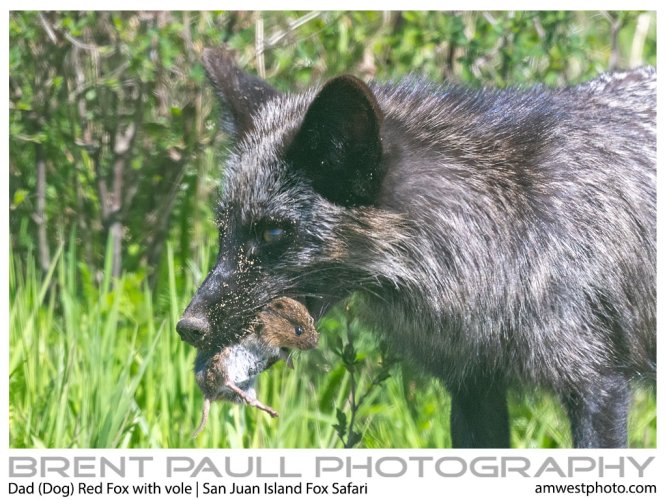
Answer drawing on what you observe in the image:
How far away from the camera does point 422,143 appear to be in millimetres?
4613

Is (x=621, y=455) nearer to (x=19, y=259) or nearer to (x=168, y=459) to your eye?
(x=168, y=459)

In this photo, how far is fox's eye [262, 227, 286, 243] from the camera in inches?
171

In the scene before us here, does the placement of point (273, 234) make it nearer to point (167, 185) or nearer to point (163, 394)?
point (163, 394)

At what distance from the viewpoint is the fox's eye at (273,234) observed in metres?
4.34

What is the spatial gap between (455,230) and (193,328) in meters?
1.23

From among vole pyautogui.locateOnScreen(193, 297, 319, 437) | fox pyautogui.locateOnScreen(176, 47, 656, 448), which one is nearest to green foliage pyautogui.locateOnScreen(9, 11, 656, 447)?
fox pyautogui.locateOnScreen(176, 47, 656, 448)

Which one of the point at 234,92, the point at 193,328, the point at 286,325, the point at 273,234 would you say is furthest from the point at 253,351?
the point at 234,92

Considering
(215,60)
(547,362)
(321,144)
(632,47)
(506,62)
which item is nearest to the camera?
(321,144)

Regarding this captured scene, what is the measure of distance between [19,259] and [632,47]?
5356mm

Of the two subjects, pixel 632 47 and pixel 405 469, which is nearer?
pixel 405 469

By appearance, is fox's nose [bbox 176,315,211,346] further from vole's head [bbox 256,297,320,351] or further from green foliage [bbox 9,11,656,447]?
green foliage [bbox 9,11,656,447]

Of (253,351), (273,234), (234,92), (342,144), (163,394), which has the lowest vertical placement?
(163,394)

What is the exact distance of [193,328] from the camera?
4.17 m

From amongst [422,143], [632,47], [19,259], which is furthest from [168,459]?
[632,47]
